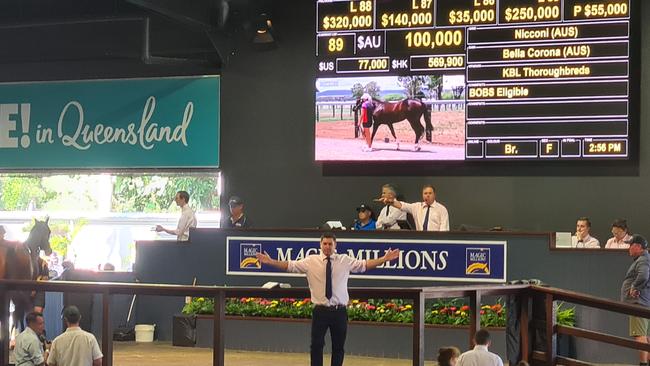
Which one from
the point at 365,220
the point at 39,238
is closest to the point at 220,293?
the point at 365,220

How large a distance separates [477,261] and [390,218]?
6.53 ft

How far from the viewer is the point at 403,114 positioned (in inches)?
624

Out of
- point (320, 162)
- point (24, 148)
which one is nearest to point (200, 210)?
point (320, 162)

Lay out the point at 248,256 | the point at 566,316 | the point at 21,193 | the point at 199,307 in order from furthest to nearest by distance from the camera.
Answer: the point at 21,193 → the point at 248,256 → the point at 199,307 → the point at 566,316

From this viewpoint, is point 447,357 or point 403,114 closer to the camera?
point 447,357

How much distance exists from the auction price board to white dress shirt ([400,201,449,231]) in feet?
4.52

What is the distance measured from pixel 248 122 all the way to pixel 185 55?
6.07 feet

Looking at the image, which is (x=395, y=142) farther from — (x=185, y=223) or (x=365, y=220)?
(x=185, y=223)

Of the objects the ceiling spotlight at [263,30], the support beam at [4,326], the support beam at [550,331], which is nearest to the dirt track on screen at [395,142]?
the ceiling spotlight at [263,30]

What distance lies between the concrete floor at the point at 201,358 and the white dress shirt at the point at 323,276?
10.9ft

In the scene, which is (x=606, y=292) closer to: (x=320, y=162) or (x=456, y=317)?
(x=456, y=317)

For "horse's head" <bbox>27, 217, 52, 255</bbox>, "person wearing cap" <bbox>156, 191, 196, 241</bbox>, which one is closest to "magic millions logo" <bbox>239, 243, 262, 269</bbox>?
"person wearing cap" <bbox>156, 191, 196, 241</bbox>

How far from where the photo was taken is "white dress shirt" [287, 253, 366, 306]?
9531mm

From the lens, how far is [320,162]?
683 inches
